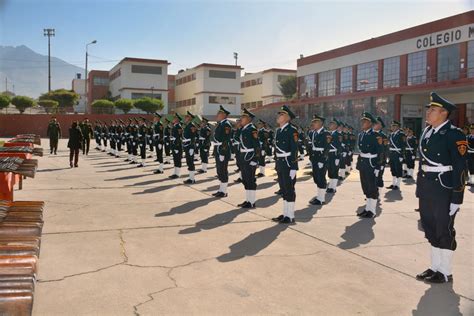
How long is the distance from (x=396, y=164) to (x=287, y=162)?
6.29 m

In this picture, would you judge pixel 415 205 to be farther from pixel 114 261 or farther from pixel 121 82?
pixel 121 82

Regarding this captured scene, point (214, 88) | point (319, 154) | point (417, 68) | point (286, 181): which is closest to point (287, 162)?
point (286, 181)

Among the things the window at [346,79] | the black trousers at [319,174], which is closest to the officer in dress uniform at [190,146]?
the black trousers at [319,174]

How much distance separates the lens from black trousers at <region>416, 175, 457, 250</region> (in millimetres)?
5176

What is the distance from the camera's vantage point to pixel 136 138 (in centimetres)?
1953

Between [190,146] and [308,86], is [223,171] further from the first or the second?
[308,86]

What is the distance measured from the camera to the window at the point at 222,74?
199 ft

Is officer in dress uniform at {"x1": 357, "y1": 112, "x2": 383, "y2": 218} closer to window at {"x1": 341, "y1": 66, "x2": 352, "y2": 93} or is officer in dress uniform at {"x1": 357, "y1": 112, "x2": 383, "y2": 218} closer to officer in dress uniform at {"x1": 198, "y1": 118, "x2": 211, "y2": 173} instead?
officer in dress uniform at {"x1": 198, "y1": 118, "x2": 211, "y2": 173}

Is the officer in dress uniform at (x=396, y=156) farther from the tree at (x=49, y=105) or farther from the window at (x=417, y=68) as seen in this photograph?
the tree at (x=49, y=105)

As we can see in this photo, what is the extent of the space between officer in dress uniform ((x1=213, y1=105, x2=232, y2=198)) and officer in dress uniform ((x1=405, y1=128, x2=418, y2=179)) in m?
7.44

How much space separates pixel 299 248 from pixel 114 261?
2552 mm

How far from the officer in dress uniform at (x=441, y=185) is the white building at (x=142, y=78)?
2145 inches

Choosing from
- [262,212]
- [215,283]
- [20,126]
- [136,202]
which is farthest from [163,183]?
[20,126]

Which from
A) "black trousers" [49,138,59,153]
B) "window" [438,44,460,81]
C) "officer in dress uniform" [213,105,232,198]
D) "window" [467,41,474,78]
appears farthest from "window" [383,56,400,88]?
"officer in dress uniform" [213,105,232,198]
